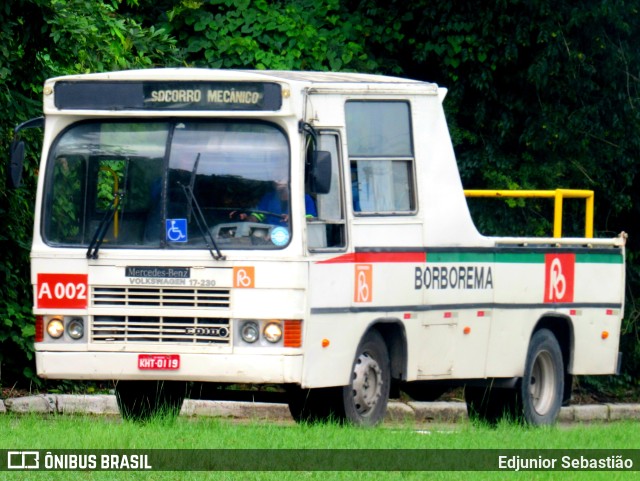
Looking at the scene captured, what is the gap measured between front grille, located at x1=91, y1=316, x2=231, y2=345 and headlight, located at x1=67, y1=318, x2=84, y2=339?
0.11 m

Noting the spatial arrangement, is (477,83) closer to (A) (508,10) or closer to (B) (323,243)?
(A) (508,10)

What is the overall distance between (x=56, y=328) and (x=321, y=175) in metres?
2.28

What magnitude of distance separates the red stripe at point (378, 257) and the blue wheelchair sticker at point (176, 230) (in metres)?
1.02

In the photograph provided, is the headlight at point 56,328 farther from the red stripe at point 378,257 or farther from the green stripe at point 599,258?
the green stripe at point 599,258

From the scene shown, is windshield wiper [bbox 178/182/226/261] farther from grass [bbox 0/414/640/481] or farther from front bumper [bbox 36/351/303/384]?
grass [bbox 0/414/640/481]

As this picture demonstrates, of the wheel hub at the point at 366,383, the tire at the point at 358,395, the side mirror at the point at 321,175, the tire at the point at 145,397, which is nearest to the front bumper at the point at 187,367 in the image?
the tire at the point at 358,395

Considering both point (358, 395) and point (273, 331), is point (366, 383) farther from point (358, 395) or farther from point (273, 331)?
point (273, 331)

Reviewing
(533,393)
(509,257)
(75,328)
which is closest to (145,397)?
(75,328)

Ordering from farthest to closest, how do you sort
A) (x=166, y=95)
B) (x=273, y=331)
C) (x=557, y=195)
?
(x=557, y=195) < (x=166, y=95) < (x=273, y=331)

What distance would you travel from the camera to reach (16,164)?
40.4 feet

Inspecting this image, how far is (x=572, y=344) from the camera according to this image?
49.5 ft

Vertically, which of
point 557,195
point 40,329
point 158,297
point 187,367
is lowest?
point 187,367

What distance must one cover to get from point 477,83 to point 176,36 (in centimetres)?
366

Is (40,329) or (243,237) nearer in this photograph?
(243,237)
